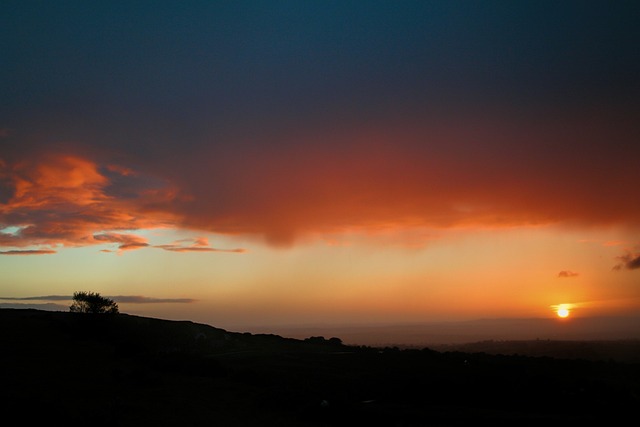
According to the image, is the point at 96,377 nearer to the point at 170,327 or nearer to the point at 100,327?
the point at 100,327

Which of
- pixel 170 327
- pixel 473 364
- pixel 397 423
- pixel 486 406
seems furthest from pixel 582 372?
pixel 170 327

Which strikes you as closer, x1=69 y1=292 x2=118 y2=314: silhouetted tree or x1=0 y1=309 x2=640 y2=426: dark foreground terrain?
x1=0 y1=309 x2=640 y2=426: dark foreground terrain

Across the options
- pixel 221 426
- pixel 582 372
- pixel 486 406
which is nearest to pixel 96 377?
pixel 221 426

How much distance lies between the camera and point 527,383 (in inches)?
1007

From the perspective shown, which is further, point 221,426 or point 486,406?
point 486,406

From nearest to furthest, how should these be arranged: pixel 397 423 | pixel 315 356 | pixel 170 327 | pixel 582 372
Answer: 1. pixel 397 423
2. pixel 582 372
3. pixel 315 356
4. pixel 170 327

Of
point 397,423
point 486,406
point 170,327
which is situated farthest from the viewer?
point 170,327

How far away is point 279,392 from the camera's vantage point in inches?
888

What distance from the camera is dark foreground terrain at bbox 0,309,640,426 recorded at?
18922 millimetres

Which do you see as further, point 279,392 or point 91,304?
point 91,304

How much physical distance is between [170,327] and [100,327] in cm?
1088

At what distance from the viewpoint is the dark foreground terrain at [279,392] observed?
18922 millimetres

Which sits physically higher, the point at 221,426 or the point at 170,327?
the point at 170,327

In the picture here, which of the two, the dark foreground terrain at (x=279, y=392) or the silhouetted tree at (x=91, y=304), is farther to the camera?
the silhouetted tree at (x=91, y=304)
